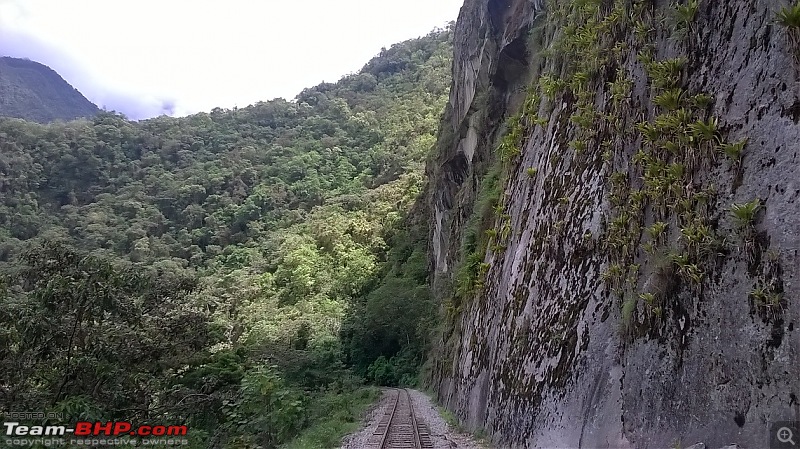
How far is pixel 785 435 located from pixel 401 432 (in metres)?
9.29

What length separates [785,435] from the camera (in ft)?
13.1

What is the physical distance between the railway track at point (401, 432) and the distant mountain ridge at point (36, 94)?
11254 cm

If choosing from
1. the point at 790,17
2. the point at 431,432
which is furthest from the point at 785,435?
the point at 431,432

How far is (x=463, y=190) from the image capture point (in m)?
27.6

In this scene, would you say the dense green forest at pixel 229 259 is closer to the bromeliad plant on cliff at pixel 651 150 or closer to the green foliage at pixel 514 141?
the bromeliad plant on cliff at pixel 651 150

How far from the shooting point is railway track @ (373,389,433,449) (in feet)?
33.9

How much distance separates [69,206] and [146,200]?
868 cm

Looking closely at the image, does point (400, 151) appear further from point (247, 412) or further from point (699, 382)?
point (699, 382)

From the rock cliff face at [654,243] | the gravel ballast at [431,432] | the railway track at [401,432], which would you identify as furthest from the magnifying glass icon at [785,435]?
the railway track at [401,432]

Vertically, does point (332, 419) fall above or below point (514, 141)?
below

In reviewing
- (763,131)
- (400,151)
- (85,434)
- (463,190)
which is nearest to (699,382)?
(763,131)

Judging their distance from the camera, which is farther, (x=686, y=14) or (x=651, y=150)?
(x=651, y=150)

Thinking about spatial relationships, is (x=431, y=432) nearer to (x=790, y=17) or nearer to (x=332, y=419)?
(x=332, y=419)

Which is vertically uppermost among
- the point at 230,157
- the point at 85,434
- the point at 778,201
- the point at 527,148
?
the point at 230,157
